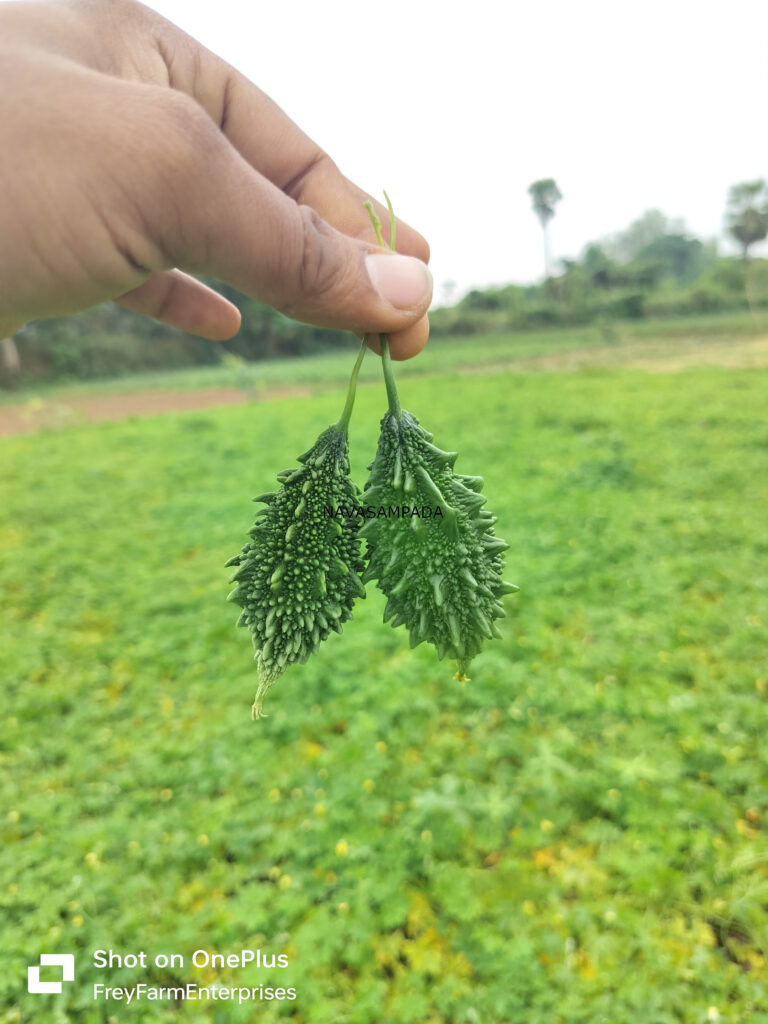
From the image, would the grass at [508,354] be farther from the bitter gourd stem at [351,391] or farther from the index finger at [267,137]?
the bitter gourd stem at [351,391]

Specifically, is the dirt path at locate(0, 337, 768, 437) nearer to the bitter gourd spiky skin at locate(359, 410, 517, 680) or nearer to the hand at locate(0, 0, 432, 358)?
the hand at locate(0, 0, 432, 358)

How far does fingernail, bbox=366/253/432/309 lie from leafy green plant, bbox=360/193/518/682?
0.08m

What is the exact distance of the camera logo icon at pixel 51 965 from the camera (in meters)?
2.76

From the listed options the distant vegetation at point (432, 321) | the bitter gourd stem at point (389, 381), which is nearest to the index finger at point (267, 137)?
the bitter gourd stem at point (389, 381)

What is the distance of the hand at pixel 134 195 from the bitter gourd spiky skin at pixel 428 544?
0.38 meters

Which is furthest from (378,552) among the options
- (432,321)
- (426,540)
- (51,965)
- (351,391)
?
(432,321)

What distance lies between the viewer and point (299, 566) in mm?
1467

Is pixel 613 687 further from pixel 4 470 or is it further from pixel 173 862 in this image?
pixel 4 470

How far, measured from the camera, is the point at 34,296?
1.38m

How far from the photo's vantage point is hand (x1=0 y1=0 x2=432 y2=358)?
3.86 ft

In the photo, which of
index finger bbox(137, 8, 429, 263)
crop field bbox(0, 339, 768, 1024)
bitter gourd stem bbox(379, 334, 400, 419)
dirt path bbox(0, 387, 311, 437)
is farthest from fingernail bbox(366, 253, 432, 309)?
dirt path bbox(0, 387, 311, 437)

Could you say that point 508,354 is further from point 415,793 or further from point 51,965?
point 51,965

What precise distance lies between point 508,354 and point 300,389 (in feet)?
33.3

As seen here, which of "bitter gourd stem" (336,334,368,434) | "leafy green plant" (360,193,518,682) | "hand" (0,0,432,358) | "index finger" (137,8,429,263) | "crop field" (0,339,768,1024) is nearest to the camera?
"hand" (0,0,432,358)
